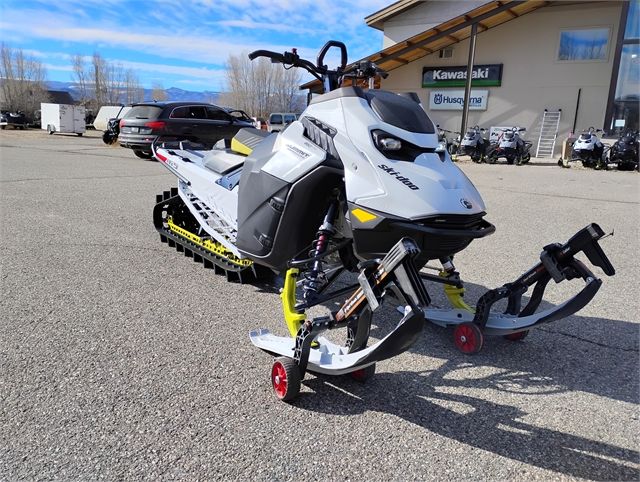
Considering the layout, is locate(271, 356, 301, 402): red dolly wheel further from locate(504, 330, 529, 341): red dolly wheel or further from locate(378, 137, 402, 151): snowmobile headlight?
locate(504, 330, 529, 341): red dolly wheel

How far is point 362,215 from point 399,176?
0.86ft

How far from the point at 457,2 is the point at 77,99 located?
63.2 metres

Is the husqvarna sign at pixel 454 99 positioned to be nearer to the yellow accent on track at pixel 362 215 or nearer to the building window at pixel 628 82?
the building window at pixel 628 82

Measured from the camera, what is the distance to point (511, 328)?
2877 millimetres

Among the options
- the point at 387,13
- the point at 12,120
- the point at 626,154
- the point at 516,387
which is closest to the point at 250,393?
the point at 516,387

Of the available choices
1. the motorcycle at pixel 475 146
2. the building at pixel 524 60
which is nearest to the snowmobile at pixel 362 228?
the motorcycle at pixel 475 146

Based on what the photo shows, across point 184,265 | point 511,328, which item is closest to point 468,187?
point 511,328

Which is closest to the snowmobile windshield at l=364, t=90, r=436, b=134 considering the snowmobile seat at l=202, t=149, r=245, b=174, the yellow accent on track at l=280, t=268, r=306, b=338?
the yellow accent on track at l=280, t=268, r=306, b=338

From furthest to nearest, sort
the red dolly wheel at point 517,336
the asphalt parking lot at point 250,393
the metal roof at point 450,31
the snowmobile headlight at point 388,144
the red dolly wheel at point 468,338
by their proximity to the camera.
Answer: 1. the metal roof at point 450,31
2. the red dolly wheel at point 517,336
3. the red dolly wheel at point 468,338
4. the snowmobile headlight at point 388,144
5. the asphalt parking lot at point 250,393

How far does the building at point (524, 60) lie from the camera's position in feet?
67.8

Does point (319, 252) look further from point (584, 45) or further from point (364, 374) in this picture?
point (584, 45)

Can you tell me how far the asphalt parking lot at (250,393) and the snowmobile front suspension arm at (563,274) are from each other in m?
0.30

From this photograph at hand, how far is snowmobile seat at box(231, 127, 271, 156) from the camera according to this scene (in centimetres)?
393

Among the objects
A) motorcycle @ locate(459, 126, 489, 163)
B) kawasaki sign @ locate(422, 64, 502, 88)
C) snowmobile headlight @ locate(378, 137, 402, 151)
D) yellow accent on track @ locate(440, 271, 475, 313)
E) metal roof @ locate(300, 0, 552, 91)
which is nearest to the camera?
snowmobile headlight @ locate(378, 137, 402, 151)
